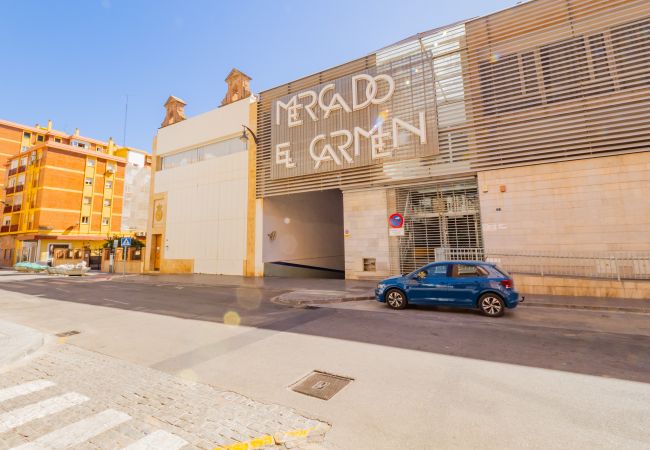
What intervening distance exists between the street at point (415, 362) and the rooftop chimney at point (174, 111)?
74.1 feet

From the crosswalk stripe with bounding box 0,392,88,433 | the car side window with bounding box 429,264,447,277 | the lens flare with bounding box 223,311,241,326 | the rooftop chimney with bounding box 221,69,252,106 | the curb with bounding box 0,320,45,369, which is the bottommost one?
the crosswalk stripe with bounding box 0,392,88,433

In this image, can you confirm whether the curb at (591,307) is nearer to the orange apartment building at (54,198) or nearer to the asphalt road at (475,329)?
the asphalt road at (475,329)

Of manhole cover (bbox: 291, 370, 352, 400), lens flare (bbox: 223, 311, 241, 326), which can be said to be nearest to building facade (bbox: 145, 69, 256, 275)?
lens flare (bbox: 223, 311, 241, 326)

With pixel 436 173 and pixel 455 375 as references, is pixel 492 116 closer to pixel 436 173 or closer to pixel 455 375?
pixel 436 173

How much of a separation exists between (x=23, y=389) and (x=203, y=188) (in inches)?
860

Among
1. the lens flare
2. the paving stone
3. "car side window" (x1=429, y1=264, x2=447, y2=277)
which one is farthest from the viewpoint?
"car side window" (x1=429, y1=264, x2=447, y2=277)

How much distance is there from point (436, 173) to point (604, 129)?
6605 millimetres

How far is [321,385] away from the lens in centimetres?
412

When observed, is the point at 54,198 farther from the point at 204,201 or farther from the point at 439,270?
the point at 439,270

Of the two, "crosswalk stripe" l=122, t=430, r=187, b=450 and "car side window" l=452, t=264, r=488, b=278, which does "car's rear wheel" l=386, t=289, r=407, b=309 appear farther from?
"crosswalk stripe" l=122, t=430, r=187, b=450

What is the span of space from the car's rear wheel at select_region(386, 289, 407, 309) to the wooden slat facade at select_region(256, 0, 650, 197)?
8089 mm

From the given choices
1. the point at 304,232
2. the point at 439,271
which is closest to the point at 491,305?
the point at 439,271

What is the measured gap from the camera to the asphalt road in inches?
200

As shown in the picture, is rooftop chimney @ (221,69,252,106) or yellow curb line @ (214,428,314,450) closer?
yellow curb line @ (214,428,314,450)
